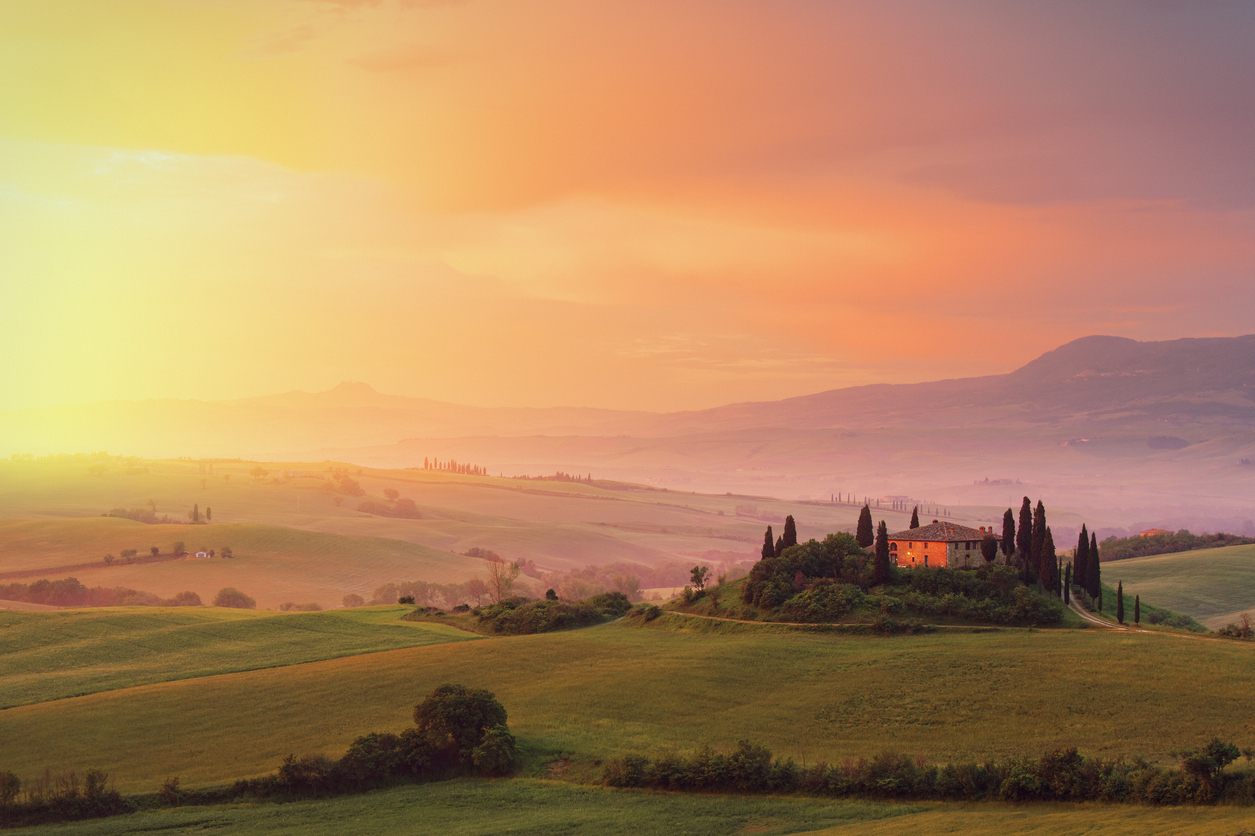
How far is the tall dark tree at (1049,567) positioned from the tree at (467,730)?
184 ft

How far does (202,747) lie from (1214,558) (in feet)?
532

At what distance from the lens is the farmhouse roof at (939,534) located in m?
90.7

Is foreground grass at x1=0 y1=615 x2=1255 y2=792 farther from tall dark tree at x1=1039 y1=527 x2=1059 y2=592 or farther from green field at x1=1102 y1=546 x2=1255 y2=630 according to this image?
green field at x1=1102 y1=546 x2=1255 y2=630

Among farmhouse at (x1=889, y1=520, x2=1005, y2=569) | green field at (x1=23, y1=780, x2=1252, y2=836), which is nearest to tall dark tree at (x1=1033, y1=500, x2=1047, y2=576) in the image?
farmhouse at (x1=889, y1=520, x2=1005, y2=569)

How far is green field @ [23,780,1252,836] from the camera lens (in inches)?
1403

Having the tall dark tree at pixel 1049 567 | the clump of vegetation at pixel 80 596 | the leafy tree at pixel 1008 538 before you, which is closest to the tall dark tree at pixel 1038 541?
the tall dark tree at pixel 1049 567

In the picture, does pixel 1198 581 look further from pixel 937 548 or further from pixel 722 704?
pixel 722 704

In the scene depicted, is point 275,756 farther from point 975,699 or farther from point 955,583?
point 955,583

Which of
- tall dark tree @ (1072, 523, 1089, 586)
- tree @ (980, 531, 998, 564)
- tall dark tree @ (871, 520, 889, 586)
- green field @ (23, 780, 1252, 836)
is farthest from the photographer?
tree @ (980, 531, 998, 564)

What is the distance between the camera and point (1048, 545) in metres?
84.5

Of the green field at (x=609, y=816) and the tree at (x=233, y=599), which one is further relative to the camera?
the tree at (x=233, y=599)

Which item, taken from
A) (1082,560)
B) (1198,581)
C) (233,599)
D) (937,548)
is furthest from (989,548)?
(233,599)

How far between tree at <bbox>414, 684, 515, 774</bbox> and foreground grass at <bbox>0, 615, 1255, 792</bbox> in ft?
5.94

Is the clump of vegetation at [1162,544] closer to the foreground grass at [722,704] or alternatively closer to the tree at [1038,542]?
the tree at [1038,542]
